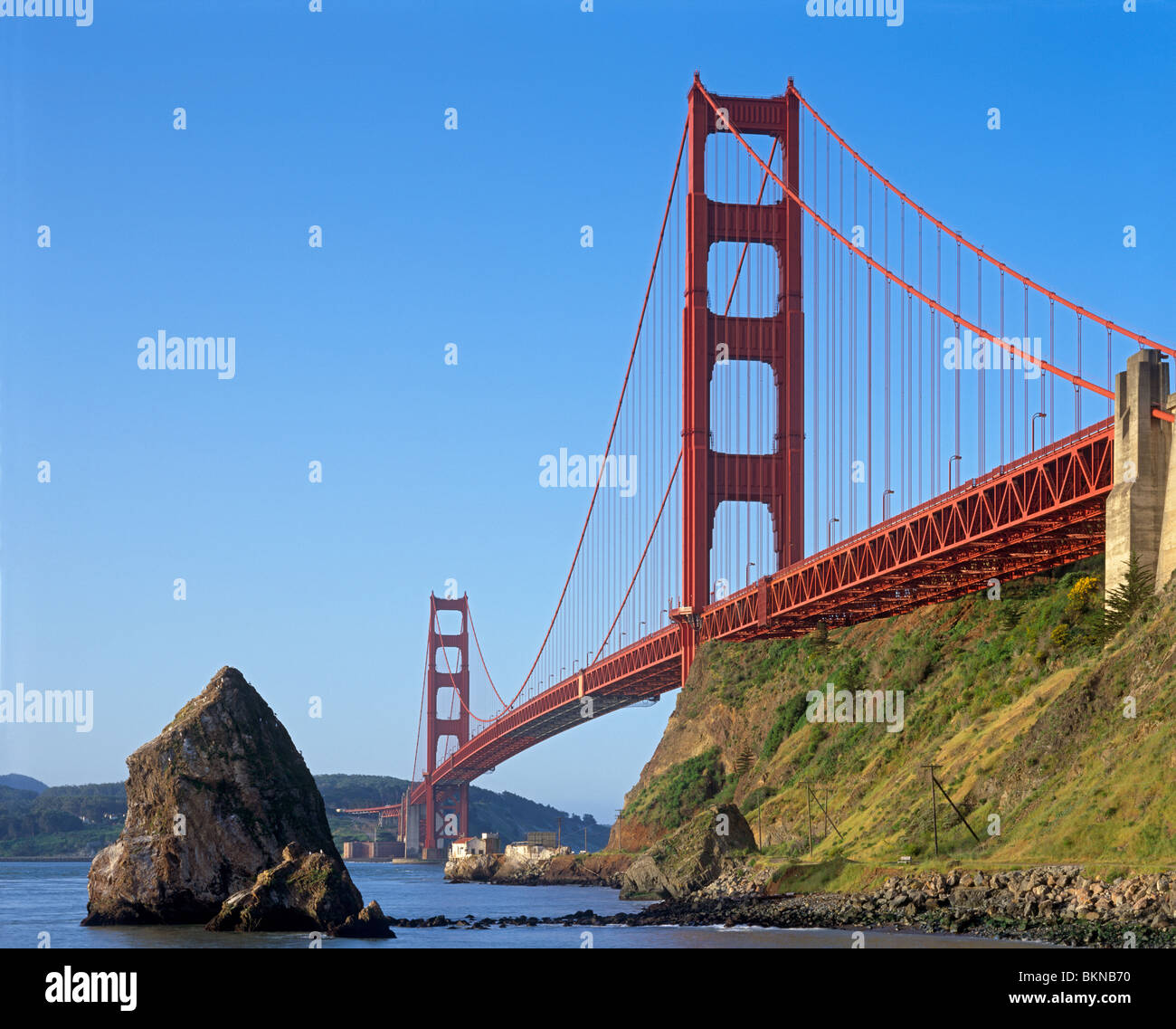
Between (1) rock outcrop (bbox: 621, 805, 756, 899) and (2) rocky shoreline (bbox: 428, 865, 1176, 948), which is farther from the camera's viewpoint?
(1) rock outcrop (bbox: 621, 805, 756, 899)

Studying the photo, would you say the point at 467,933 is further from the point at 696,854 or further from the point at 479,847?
the point at 479,847

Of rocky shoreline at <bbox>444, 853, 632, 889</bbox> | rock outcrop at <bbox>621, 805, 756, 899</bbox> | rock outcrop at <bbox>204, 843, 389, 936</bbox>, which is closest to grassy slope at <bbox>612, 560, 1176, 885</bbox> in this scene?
rock outcrop at <bbox>621, 805, 756, 899</bbox>

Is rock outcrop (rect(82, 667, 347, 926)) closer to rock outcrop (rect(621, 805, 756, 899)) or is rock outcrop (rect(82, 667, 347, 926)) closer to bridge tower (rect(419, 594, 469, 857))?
rock outcrop (rect(621, 805, 756, 899))

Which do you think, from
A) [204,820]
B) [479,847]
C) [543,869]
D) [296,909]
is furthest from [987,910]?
[479,847]

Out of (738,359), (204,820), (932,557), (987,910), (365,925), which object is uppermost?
(738,359)

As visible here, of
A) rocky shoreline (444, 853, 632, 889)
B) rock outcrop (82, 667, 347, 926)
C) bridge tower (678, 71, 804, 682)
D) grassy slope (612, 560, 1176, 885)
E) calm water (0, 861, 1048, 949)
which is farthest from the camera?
rocky shoreline (444, 853, 632, 889)

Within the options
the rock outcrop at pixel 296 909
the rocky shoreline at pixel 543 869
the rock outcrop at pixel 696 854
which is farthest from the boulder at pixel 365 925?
the rocky shoreline at pixel 543 869
